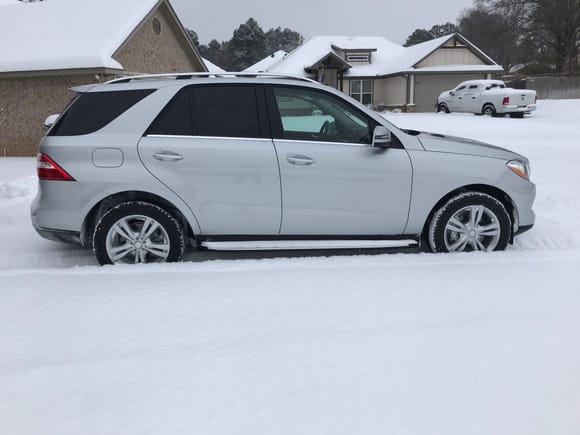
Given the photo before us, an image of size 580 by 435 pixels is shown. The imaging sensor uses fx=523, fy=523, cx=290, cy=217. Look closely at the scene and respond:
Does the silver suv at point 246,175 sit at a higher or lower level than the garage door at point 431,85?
lower

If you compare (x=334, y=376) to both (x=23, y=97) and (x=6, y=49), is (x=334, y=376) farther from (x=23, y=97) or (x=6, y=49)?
(x=6, y=49)

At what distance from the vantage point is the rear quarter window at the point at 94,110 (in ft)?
15.3

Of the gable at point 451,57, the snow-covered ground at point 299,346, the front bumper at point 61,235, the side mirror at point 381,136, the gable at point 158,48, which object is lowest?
the snow-covered ground at point 299,346

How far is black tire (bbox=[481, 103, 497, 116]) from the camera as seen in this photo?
23.8m

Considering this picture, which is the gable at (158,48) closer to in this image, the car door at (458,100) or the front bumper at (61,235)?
the front bumper at (61,235)

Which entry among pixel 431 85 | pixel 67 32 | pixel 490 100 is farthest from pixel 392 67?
pixel 67 32

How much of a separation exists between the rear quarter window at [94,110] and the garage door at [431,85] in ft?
98.6

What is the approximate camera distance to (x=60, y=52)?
14.2 metres

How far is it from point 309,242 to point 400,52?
3431 centimetres

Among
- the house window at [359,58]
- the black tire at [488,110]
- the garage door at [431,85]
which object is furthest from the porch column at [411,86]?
the black tire at [488,110]

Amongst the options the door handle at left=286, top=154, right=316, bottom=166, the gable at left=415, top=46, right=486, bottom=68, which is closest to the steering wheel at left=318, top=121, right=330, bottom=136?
the door handle at left=286, top=154, right=316, bottom=166

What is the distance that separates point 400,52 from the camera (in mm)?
36156

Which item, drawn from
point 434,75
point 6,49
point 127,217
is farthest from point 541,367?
point 434,75

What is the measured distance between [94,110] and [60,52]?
11.0 meters
